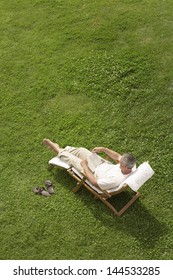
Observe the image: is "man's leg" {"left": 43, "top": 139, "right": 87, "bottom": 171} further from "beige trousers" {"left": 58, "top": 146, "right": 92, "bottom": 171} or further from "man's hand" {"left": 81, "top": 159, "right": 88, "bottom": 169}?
"man's hand" {"left": 81, "top": 159, "right": 88, "bottom": 169}

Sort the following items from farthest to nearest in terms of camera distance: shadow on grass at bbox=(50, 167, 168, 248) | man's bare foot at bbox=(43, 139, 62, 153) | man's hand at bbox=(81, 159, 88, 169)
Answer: man's bare foot at bbox=(43, 139, 62, 153) < man's hand at bbox=(81, 159, 88, 169) < shadow on grass at bbox=(50, 167, 168, 248)

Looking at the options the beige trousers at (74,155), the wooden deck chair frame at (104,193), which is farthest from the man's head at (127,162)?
the beige trousers at (74,155)

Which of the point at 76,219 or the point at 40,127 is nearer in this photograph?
the point at 76,219

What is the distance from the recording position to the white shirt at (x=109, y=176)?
843 centimetres

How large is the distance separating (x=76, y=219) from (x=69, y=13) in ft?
22.7

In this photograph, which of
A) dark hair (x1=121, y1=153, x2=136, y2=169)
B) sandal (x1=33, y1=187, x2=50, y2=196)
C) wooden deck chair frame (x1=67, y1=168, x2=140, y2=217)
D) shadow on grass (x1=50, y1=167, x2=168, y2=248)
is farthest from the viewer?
sandal (x1=33, y1=187, x2=50, y2=196)

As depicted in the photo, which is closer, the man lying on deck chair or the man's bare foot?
the man lying on deck chair

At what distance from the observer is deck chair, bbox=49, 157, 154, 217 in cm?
826

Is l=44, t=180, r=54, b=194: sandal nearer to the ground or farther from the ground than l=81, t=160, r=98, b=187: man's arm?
nearer to the ground

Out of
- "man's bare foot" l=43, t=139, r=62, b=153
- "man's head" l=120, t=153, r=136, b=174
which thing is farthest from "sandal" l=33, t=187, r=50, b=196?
"man's head" l=120, t=153, r=136, b=174

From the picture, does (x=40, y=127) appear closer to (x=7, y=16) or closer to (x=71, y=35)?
(x=71, y=35)

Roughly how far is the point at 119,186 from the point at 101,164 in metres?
0.77

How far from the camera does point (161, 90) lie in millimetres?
10977
